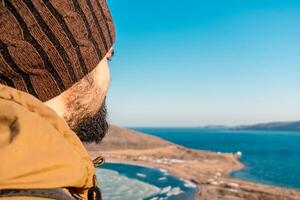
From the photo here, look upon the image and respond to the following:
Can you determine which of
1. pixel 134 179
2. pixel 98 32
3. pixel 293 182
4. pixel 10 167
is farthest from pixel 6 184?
pixel 293 182

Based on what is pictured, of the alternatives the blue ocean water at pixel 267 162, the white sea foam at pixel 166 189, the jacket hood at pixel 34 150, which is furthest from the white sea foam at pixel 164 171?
the jacket hood at pixel 34 150

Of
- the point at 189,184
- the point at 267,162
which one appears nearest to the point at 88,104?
the point at 189,184

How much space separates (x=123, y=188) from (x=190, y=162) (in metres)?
23.3

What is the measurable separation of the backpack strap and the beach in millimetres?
24456

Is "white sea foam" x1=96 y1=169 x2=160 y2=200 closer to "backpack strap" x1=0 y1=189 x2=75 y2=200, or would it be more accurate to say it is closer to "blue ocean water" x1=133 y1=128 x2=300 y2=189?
"blue ocean water" x1=133 y1=128 x2=300 y2=189

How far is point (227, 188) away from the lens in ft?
92.7

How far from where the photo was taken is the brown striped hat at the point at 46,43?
1371 millimetres

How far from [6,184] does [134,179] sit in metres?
30.8

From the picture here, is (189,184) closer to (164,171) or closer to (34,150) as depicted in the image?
(164,171)

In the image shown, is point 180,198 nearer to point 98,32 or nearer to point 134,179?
point 134,179

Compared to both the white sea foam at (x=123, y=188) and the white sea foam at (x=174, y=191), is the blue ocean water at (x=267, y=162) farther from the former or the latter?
the white sea foam at (x=174, y=191)

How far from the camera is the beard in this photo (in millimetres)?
1809

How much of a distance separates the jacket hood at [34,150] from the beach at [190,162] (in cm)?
2438

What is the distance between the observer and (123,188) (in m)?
26.4
